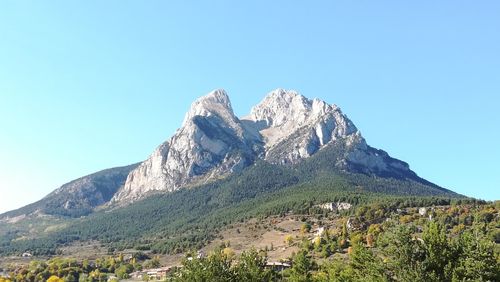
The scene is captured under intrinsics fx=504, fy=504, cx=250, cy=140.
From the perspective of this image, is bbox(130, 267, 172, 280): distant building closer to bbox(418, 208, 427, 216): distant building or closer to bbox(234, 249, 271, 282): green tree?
bbox(418, 208, 427, 216): distant building

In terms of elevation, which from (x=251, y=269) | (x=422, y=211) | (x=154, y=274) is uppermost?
(x=422, y=211)

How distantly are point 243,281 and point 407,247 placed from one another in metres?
17.7

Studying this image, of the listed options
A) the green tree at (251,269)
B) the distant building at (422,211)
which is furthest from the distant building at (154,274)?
the green tree at (251,269)

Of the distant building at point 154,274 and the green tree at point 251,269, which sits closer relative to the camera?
the green tree at point 251,269

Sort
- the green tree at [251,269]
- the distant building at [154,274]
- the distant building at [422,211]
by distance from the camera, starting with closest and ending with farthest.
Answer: the green tree at [251,269] → the distant building at [154,274] → the distant building at [422,211]

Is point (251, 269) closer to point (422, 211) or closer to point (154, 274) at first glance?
point (154, 274)

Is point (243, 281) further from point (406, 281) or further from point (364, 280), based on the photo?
point (406, 281)

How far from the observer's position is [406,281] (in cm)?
4356

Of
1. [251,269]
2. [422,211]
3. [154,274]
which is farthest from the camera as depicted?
[422,211]

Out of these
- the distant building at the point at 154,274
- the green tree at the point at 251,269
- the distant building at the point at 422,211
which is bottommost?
the distant building at the point at 154,274

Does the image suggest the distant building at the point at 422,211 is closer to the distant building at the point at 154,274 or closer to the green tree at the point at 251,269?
the distant building at the point at 154,274

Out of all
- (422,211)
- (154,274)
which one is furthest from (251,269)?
(422,211)

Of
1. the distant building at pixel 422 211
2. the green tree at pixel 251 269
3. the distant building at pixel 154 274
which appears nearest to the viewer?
the green tree at pixel 251 269

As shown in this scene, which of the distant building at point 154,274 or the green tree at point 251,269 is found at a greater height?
the green tree at point 251,269
